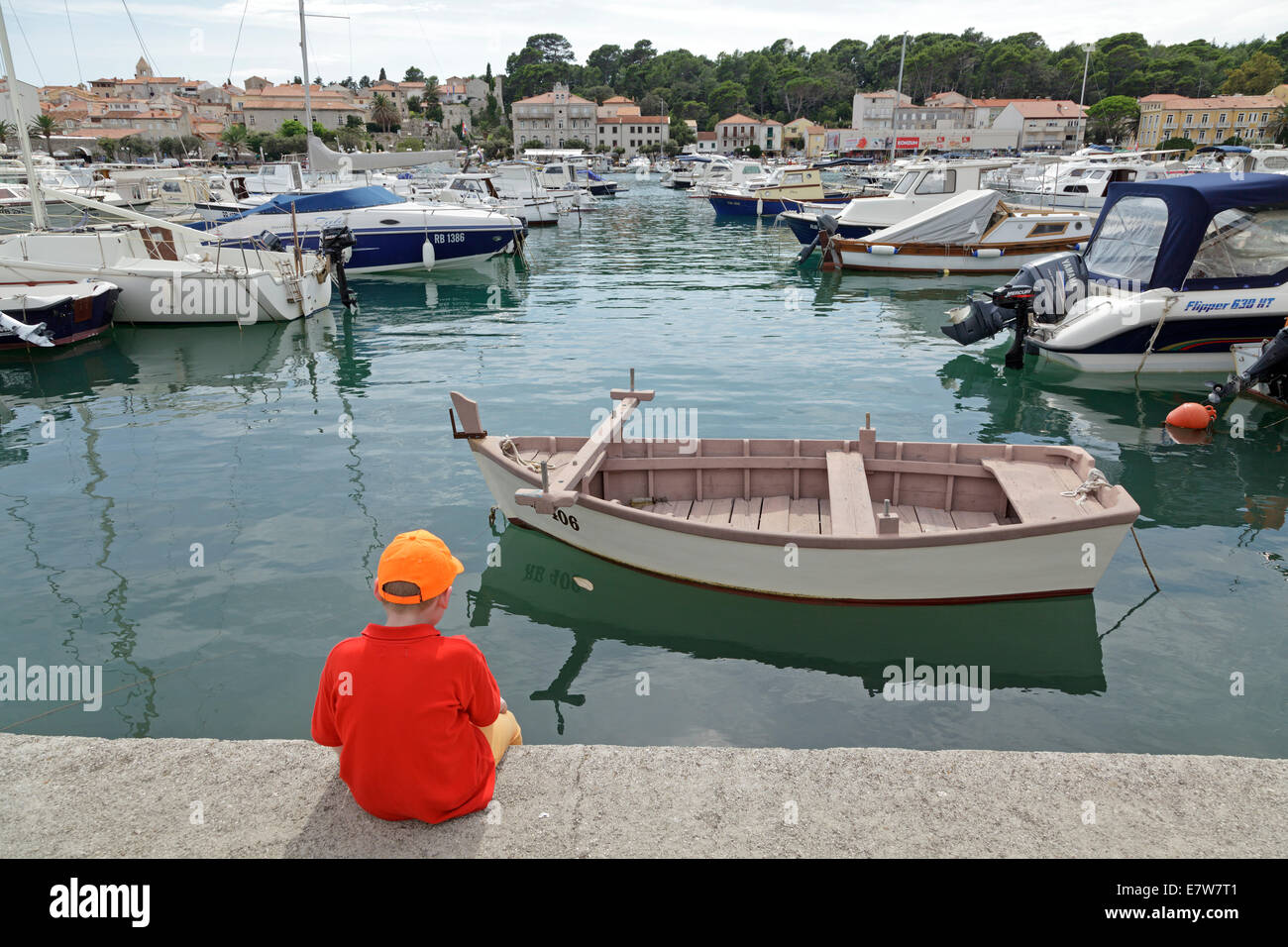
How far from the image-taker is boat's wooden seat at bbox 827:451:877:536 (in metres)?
7.27

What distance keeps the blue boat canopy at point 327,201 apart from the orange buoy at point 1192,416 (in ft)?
80.0

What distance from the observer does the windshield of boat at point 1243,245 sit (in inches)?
564

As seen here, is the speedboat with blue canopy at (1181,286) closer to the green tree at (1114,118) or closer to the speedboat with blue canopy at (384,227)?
the speedboat with blue canopy at (384,227)

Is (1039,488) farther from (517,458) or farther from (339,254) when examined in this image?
(339,254)

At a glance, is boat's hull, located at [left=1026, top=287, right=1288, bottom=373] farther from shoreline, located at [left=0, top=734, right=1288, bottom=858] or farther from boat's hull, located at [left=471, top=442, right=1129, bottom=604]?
shoreline, located at [left=0, top=734, right=1288, bottom=858]

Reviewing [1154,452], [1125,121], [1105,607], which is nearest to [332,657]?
[1105,607]

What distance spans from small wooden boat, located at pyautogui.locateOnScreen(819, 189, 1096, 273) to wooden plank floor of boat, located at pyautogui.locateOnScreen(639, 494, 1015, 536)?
19.5 meters

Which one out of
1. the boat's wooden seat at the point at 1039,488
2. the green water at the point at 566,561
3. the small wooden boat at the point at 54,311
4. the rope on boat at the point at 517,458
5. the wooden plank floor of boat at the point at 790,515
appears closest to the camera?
the green water at the point at 566,561

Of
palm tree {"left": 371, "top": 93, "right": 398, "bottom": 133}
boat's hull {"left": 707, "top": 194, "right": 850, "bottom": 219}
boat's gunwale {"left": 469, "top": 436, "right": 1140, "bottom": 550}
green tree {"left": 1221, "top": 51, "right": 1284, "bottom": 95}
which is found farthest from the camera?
palm tree {"left": 371, "top": 93, "right": 398, "bottom": 133}

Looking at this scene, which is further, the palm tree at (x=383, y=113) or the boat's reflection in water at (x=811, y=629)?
the palm tree at (x=383, y=113)

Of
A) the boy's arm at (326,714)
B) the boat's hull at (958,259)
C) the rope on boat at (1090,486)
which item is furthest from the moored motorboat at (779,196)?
the boy's arm at (326,714)

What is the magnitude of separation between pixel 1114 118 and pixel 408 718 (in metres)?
141

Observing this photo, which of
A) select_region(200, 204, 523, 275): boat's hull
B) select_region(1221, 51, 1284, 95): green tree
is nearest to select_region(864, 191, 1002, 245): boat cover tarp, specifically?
select_region(200, 204, 523, 275): boat's hull
